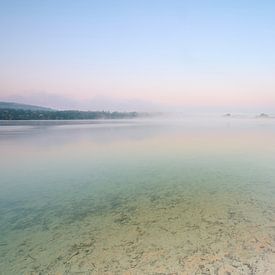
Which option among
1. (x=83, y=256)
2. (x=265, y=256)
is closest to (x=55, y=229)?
(x=83, y=256)

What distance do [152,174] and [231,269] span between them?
15.9 ft

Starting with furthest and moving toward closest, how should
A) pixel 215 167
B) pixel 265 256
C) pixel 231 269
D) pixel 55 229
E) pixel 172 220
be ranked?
pixel 215 167 → pixel 172 220 → pixel 55 229 → pixel 265 256 → pixel 231 269

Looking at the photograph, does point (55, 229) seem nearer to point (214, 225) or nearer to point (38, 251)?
point (38, 251)

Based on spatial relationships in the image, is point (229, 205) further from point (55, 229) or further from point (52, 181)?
point (52, 181)

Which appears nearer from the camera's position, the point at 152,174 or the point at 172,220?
the point at 172,220

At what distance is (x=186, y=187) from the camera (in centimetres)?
655

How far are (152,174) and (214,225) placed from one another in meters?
3.72

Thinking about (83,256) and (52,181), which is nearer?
(83,256)

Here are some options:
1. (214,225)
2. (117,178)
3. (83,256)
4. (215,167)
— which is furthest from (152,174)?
(83,256)

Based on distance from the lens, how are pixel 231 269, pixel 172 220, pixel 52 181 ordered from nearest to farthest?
pixel 231 269, pixel 172 220, pixel 52 181

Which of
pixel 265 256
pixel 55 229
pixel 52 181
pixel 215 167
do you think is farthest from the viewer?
pixel 215 167

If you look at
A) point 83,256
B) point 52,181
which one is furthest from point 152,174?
point 83,256

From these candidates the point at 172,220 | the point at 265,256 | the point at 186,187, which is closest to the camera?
the point at 265,256

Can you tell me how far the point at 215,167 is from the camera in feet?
28.8
